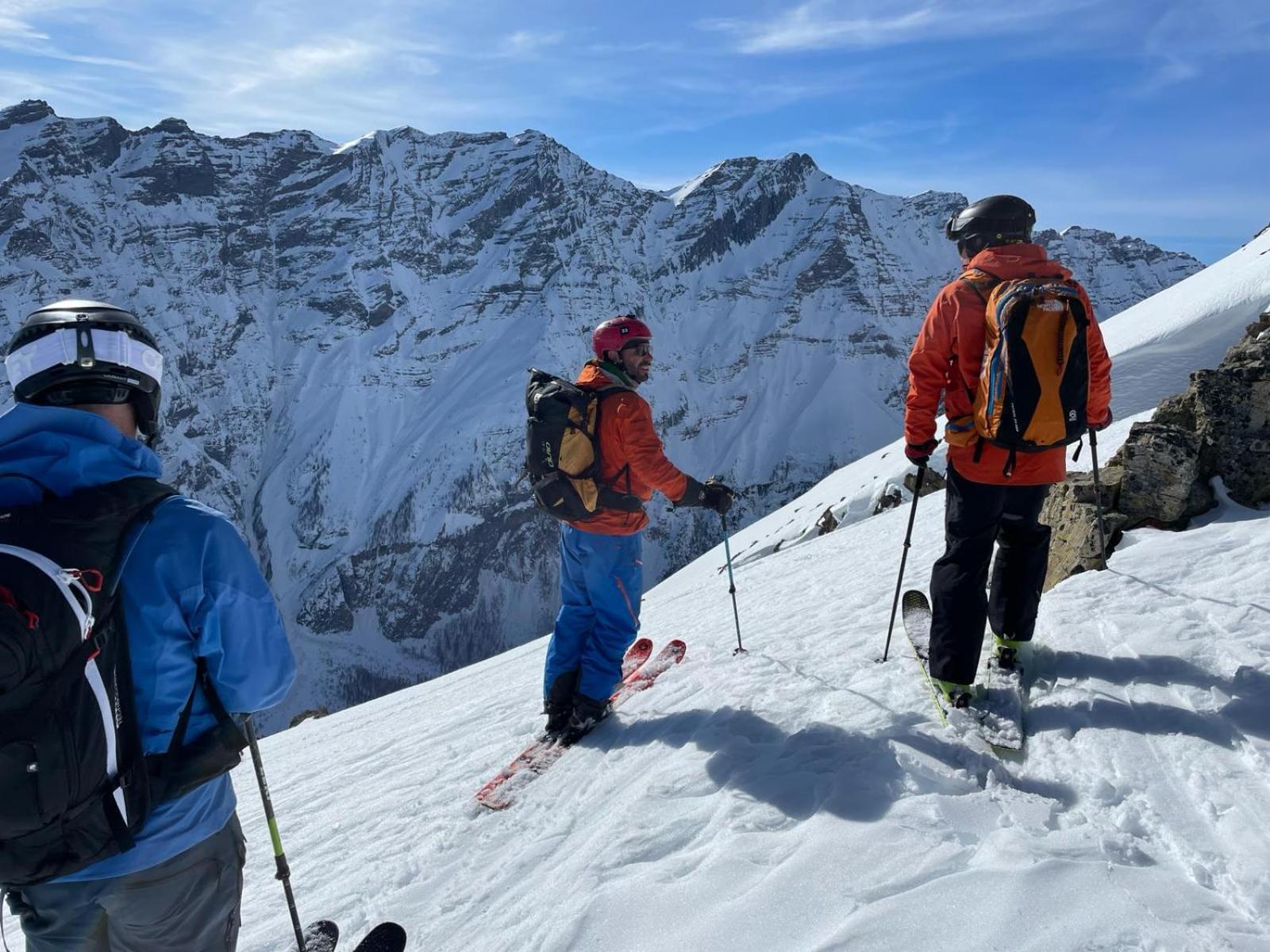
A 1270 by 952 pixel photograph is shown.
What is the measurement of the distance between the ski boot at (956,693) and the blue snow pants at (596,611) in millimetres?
1962

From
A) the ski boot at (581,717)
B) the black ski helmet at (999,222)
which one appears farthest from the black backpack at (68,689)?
the black ski helmet at (999,222)

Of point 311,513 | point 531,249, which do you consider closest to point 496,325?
point 531,249

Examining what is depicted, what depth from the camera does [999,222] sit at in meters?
4.16

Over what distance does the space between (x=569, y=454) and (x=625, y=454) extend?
0.37 m

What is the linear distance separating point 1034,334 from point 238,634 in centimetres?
373

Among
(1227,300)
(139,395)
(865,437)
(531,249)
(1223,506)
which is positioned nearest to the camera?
(139,395)

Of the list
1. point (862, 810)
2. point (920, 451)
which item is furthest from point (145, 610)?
point (920, 451)

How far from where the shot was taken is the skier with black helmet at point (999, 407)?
3.78 meters

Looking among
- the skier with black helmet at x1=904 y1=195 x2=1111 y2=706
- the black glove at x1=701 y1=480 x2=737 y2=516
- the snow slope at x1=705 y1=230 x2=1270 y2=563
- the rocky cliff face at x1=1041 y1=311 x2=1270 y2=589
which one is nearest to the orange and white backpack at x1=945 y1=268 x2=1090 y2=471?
the skier with black helmet at x1=904 y1=195 x2=1111 y2=706

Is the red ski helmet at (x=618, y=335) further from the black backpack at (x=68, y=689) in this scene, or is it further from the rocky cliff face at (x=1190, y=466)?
the rocky cliff face at (x=1190, y=466)

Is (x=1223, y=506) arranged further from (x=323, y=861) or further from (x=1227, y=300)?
(x=1227, y=300)

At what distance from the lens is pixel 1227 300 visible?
56.5 feet

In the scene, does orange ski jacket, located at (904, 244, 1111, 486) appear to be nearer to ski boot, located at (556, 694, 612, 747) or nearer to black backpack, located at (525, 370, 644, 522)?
black backpack, located at (525, 370, 644, 522)

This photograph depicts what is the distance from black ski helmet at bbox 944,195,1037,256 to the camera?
13.6 feet
